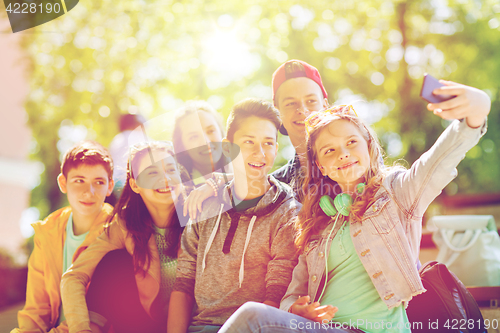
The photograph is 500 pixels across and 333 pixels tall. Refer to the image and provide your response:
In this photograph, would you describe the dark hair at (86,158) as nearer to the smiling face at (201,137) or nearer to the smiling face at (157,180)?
the smiling face at (157,180)

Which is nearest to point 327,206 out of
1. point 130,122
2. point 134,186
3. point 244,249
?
point 244,249

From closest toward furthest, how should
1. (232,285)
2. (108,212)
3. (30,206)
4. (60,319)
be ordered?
(232,285) < (60,319) < (108,212) < (30,206)

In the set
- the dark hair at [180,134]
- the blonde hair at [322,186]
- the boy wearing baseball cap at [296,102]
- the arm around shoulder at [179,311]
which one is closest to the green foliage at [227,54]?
the dark hair at [180,134]

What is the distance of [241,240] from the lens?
2117 millimetres

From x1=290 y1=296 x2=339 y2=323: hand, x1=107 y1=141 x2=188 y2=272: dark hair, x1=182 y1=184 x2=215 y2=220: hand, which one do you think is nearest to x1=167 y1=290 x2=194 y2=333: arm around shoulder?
x1=107 y1=141 x2=188 y2=272: dark hair

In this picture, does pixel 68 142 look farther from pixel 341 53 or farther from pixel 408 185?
pixel 408 185

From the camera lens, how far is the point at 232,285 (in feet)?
6.77

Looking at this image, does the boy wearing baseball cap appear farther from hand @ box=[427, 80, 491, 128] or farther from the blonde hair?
hand @ box=[427, 80, 491, 128]

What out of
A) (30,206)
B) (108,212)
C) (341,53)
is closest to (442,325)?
(108,212)

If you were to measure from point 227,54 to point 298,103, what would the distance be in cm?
610

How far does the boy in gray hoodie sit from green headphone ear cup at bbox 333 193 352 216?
0.30m

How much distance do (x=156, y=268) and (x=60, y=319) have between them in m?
0.74

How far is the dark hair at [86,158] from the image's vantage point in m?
2.63

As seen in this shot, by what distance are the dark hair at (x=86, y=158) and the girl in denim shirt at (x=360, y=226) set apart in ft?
4.52
